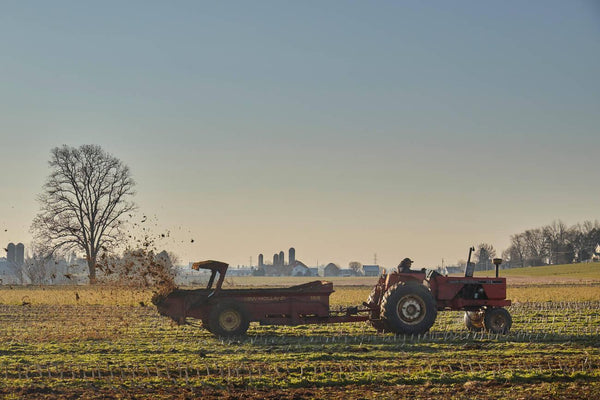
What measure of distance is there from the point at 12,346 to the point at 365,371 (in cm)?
848

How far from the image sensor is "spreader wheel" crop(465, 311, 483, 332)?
20719mm

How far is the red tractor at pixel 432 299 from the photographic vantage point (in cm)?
1883

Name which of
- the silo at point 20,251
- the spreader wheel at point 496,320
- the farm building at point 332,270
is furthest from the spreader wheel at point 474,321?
the farm building at point 332,270

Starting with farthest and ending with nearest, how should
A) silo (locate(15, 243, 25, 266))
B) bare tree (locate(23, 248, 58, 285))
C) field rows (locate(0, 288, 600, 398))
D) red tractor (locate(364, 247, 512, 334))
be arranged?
silo (locate(15, 243, 25, 266))
bare tree (locate(23, 248, 58, 285))
red tractor (locate(364, 247, 512, 334))
field rows (locate(0, 288, 600, 398))

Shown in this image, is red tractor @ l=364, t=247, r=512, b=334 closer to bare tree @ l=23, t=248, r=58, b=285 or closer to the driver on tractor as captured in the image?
the driver on tractor

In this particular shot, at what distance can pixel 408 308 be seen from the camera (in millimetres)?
18859

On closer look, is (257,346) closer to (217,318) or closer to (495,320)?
(217,318)

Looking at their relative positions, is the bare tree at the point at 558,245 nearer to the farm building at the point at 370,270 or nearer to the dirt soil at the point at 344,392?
the farm building at the point at 370,270

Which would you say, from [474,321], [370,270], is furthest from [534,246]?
[474,321]

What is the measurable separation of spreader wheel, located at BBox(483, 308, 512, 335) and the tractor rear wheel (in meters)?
1.94

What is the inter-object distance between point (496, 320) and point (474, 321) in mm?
1031

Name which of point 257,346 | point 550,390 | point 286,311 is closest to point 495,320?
point 286,311

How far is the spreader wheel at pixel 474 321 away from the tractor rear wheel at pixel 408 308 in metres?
A: 2.39

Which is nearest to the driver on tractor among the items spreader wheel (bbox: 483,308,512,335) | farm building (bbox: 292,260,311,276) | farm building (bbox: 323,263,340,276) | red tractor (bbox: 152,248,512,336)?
red tractor (bbox: 152,248,512,336)
